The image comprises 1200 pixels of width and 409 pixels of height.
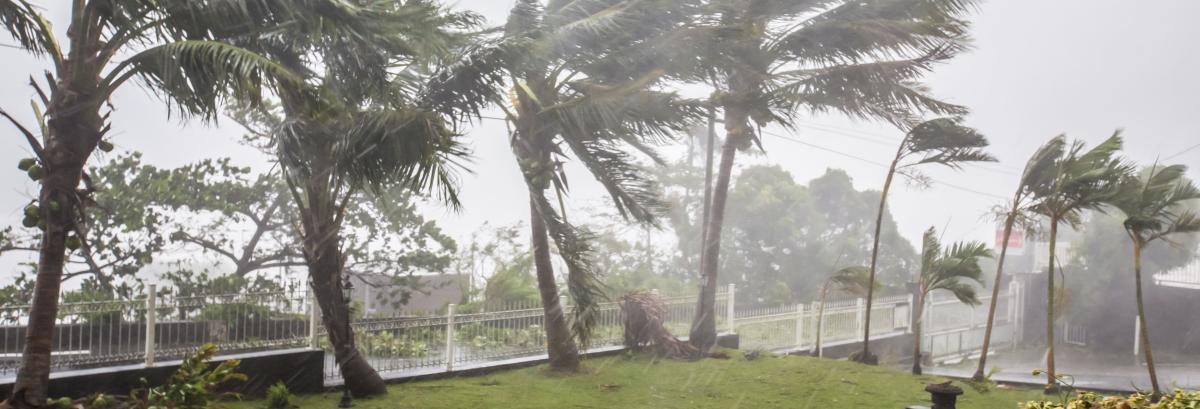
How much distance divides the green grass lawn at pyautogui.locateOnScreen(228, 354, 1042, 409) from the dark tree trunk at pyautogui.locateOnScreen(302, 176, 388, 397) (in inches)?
10.1

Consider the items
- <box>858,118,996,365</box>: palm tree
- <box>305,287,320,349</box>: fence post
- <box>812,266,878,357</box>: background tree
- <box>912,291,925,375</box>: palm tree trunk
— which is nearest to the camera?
<box>305,287,320,349</box>: fence post

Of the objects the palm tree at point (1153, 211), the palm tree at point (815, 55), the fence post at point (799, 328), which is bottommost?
the fence post at point (799, 328)

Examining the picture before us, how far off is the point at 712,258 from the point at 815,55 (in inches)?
76.1

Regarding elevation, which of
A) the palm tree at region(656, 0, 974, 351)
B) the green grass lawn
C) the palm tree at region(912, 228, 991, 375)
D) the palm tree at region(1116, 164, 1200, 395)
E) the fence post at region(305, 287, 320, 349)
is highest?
the palm tree at region(656, 0, 974, 351)

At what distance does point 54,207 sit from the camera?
3.67 m

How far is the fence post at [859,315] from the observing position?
8.30 meters

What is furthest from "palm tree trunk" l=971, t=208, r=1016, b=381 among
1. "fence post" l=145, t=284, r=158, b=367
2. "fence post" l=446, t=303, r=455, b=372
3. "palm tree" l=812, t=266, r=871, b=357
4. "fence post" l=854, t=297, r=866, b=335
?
"fence post" l=145, t=284, r=158, b=367

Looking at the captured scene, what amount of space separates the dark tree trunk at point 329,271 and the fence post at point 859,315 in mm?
4945

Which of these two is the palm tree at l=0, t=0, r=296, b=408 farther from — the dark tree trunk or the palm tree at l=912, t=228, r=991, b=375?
the palm tree at l=912, t=228, r=991, b=375

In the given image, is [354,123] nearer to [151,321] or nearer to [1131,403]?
[151,321]

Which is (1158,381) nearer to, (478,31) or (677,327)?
(677,327)

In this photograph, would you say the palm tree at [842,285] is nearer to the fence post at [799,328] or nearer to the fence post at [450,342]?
the fence post at [799,328]

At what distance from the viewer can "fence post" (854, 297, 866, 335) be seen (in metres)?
8.30

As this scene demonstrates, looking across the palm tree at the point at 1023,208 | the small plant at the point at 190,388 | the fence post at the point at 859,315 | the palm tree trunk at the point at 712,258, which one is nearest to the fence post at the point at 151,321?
the small plant at the point at 190,388
